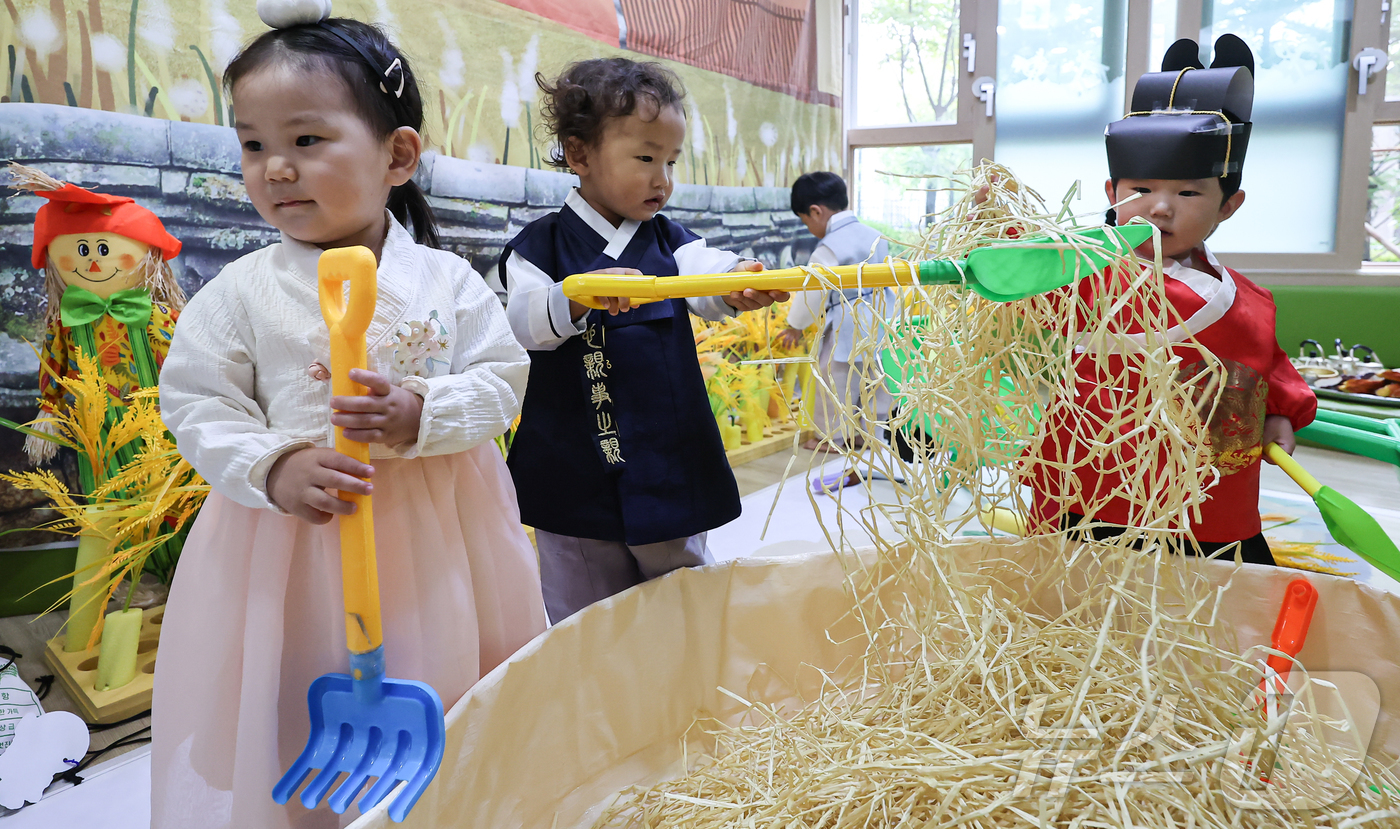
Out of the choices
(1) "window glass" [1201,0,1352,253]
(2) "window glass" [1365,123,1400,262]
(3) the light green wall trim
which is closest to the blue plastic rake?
(3) the light green wall trim

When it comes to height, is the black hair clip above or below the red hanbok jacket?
above

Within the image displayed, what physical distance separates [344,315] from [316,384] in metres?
0.13

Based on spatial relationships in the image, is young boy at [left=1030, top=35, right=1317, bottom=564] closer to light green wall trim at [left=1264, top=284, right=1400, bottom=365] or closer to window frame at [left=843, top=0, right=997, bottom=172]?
light green wall trim at [left=1264, top=284, right=1400, bottom=365]

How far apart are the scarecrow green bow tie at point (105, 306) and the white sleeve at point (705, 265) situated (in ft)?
3.03

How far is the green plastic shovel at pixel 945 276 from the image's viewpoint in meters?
0.63

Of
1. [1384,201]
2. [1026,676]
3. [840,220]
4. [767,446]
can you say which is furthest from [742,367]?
[1384,201]

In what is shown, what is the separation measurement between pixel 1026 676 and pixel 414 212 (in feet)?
2.43

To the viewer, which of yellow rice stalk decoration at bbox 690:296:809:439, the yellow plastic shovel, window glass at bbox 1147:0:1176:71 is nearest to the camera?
the yellow plastic shovel

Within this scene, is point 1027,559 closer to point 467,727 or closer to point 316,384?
point 467,727

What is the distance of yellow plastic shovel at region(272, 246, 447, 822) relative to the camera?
0.54 metres

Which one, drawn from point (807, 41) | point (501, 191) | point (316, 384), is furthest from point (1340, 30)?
point (316, 384)

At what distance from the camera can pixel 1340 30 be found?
346cm

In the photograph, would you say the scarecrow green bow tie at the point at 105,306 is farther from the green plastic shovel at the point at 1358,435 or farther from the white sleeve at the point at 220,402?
the green plastic shovel at the point at 1358,435

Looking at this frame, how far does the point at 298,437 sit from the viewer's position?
25.1 inches
